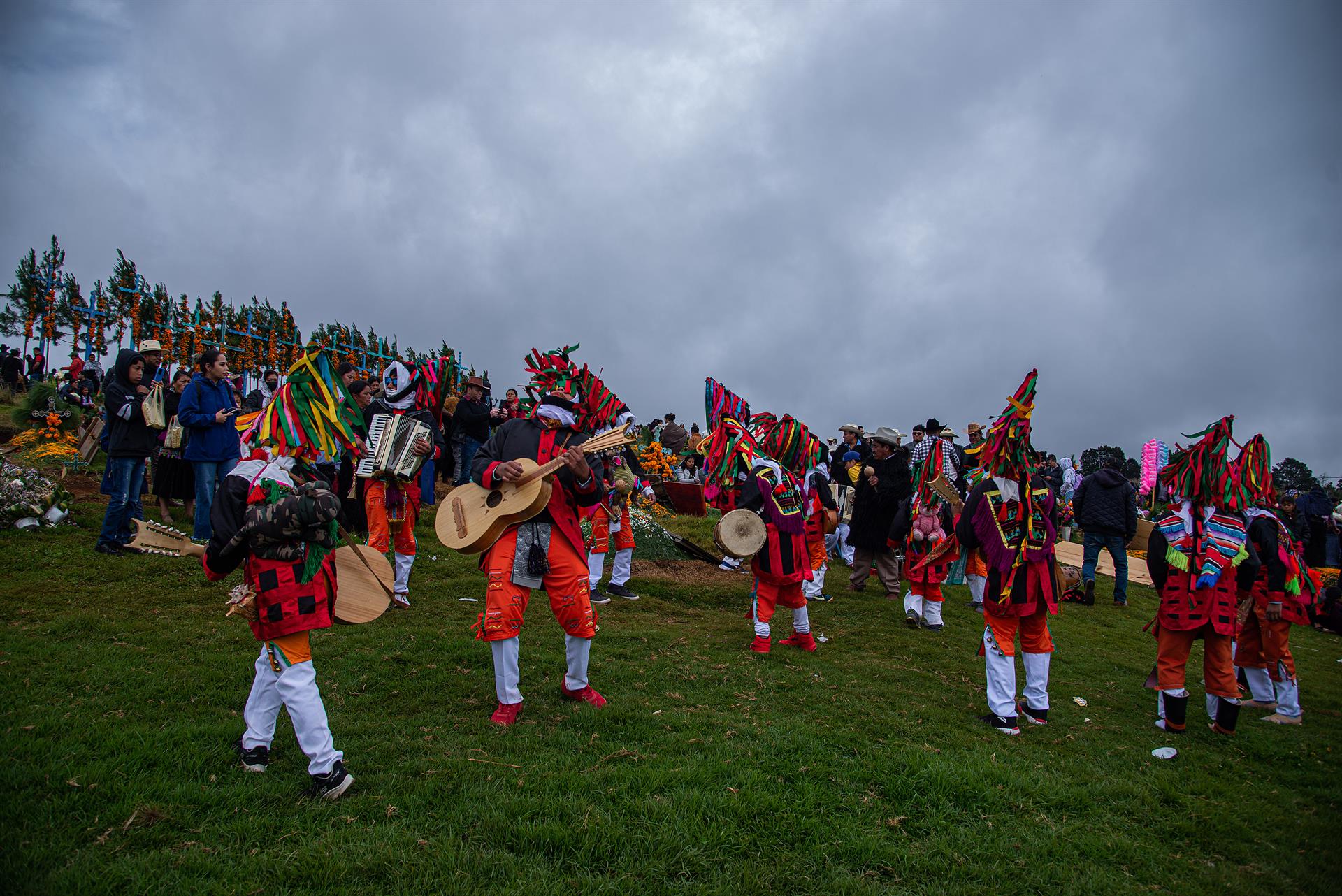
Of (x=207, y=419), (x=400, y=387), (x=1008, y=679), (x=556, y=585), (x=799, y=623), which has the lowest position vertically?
(x=1008, y=679)

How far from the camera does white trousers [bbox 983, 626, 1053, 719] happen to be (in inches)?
225

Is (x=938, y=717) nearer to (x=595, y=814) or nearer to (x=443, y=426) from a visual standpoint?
(x=595, y=814)

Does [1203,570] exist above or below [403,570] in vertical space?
above

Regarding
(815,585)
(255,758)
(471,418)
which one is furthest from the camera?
(471,418)

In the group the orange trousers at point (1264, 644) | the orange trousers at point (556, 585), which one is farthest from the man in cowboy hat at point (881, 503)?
the orange trousers at point (556, 585)

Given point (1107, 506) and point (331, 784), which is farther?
point (1107, 506)

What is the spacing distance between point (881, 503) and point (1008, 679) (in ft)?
17.4

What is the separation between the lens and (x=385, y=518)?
7.65 m

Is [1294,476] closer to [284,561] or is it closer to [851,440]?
[851,440]

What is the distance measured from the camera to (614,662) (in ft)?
21.5

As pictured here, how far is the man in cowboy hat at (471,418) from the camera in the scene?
517 inches

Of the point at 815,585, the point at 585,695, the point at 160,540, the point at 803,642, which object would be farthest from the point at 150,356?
the point at 815,585

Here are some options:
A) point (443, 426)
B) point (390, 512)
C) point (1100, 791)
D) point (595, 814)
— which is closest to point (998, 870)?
point (1100, 791)

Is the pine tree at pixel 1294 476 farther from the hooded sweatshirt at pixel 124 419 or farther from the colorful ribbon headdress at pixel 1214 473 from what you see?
the hooded sweatshirt at pixel 124 419
